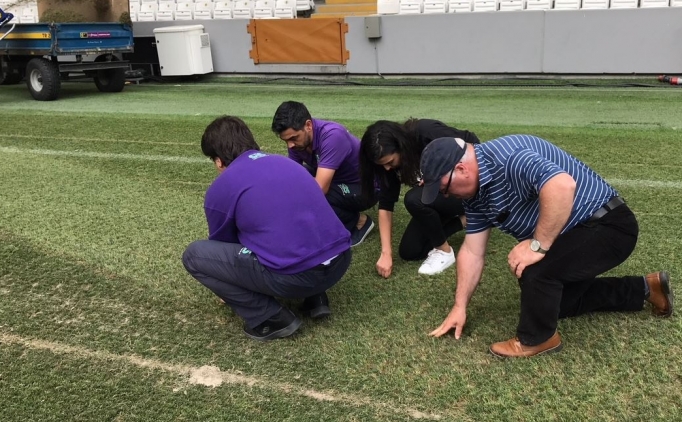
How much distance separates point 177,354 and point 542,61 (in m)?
9.81

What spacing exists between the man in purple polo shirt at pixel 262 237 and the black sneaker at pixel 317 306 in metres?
0.15

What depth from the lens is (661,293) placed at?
277cm

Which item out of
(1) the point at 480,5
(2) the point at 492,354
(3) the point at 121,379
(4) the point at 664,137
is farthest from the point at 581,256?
(1) the point at 480,5

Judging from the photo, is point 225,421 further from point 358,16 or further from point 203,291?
point 358,16

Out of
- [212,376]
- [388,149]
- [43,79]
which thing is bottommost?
[212,376]

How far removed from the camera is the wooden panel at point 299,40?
12156mm

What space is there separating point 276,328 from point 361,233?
4.85ft

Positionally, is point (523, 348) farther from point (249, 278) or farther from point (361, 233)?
point (361, 233)

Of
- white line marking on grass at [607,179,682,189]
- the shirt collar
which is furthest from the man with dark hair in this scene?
white line marking on grass at [607,179,682,189]

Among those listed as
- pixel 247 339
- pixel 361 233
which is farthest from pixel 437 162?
pixel 361 233

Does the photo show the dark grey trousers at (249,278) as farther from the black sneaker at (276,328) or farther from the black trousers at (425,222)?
the black trousers at (425,222)

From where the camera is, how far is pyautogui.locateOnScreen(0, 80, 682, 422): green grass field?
2340 millimetres

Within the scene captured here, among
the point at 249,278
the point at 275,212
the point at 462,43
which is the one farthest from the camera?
the point at 462,43

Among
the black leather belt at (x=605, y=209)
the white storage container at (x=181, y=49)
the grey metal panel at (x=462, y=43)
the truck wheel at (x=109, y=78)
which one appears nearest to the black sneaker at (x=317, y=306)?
the black leather belt at (x=605, y=209)
